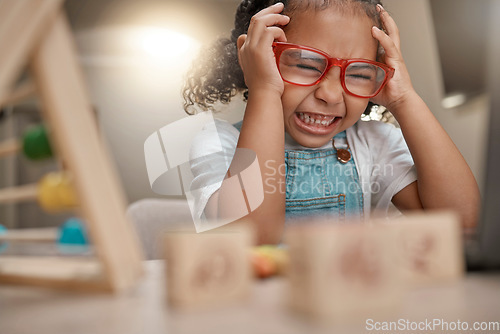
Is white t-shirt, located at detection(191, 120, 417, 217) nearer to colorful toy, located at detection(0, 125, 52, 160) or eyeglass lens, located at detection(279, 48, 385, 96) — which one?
eyeglass lens, located at detection(279, 48, 385, 96)

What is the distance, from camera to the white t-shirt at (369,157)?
2.86 ft

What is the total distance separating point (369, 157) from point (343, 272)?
30.6 inches

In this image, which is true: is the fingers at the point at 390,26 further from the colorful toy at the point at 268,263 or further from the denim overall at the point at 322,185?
the colorful toy at the point at 268,263

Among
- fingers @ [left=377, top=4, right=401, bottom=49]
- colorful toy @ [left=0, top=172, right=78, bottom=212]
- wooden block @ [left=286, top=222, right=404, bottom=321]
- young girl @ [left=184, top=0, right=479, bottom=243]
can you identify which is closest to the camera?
wooden block @ [left=286, top=222, right=404, bottom=321]

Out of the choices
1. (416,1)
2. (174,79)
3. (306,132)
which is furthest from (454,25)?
(174,79)

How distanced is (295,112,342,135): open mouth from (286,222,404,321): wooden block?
25.3 inches

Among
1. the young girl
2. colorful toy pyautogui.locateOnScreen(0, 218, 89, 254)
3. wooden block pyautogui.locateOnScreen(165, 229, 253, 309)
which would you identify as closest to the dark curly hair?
the young girl

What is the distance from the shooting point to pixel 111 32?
38.8 inches

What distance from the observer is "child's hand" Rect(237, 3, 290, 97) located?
75 centimetres

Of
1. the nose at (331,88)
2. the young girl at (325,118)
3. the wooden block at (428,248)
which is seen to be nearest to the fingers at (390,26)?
the young girl at (325,118)

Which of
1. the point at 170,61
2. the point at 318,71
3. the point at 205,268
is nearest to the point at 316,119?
the point at 318,71

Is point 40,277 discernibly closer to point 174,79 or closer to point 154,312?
point 154,312

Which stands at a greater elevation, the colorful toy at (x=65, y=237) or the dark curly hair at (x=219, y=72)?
the dark curly hair at (x=219, y=72)

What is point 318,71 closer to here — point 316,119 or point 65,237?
Answer: point 316,119
